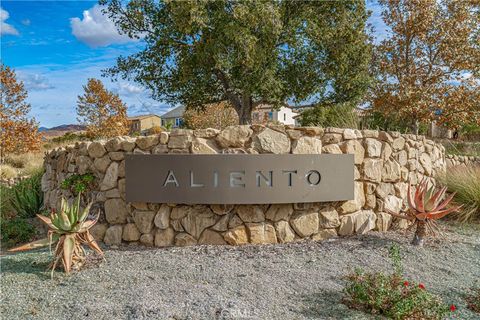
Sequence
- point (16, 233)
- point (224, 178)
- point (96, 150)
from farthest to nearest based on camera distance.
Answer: point (16, 233)
point (96, 150)
point (224, 178)

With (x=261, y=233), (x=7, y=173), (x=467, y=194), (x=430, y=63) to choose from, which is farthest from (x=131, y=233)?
(x=430, y=63)

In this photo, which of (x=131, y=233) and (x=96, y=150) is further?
(x=96, y=150)

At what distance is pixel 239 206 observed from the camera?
521 cm

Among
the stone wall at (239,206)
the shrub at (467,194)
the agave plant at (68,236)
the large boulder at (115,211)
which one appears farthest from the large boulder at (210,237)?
the shrub at (467,194)

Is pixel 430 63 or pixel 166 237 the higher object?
pixel 430 63

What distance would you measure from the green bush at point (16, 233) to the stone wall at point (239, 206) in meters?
1.90

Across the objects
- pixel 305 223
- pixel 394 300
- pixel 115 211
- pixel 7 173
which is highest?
pixel 7 173

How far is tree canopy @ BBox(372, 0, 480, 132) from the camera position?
42.7 feet

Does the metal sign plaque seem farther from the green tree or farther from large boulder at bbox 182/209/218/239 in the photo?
the green tree

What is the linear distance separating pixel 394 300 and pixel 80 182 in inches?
177

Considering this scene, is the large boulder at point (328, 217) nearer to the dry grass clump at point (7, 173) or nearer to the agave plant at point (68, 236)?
the agave plant at point (68, 236)

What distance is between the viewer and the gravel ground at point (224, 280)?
10.6 ft

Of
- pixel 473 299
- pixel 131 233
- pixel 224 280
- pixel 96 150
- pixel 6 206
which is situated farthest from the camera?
pixel 6 206

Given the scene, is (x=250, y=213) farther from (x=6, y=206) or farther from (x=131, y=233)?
(x=6, y=206)
